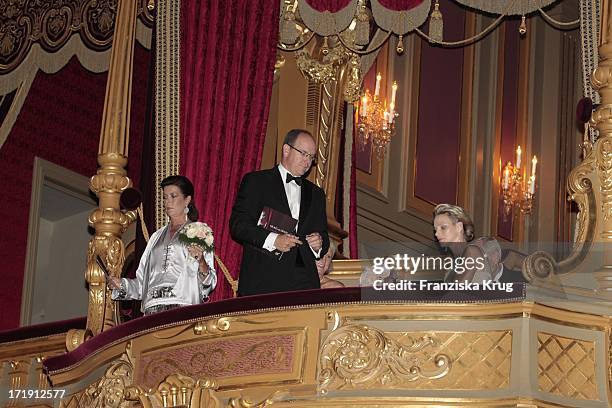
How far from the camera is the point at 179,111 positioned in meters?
8.50

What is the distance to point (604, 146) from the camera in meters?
7.16

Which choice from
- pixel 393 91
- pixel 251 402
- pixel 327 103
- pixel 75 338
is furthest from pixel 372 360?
pixel 393 91

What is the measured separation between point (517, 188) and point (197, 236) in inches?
165

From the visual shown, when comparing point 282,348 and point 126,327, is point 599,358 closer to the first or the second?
point 282,348

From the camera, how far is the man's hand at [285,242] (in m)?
7.02

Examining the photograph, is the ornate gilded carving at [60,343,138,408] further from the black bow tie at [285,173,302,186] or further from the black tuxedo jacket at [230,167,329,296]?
the black bow tie at [285,173,302,186]

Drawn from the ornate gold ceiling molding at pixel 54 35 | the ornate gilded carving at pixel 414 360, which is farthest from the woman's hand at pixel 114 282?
the ornate gold ceiling molding at pixel 54 35

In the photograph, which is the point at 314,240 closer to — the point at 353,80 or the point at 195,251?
the point at 195,251

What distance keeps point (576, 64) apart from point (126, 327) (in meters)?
5.15

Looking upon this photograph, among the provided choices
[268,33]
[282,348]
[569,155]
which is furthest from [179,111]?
[569,155]

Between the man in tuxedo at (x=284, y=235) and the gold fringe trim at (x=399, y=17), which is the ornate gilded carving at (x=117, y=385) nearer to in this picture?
the man in tuxedo at (x=284, y=235)

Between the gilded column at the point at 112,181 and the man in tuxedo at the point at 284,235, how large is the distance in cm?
106

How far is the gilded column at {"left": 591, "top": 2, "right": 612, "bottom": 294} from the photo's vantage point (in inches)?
277

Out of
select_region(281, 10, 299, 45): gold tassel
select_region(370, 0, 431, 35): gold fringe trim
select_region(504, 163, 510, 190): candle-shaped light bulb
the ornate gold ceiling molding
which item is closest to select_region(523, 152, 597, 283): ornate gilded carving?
select_region(370, 0, 431, 35): gold fringe trim
